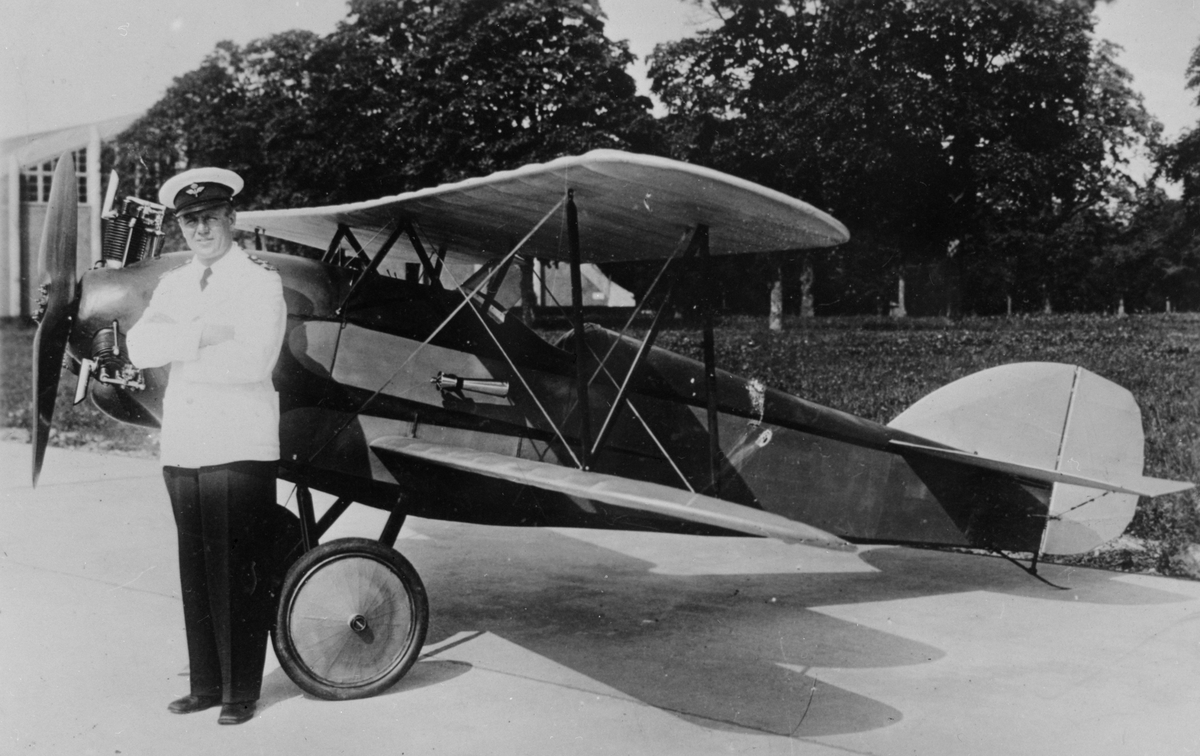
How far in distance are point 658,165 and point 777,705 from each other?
223 centimetres

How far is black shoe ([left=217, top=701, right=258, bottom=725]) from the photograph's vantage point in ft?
11.2

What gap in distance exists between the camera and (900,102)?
14531mm

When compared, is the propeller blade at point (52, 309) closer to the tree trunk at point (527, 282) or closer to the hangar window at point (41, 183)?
the tree trunk at point (527, 282)

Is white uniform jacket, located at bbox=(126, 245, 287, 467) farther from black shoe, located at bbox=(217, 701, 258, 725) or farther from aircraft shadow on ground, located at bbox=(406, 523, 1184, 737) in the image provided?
A: aircraft shadow on ground, located at bbox=(406, 523, 1184, 737)

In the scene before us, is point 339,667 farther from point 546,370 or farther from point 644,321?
point 644,321

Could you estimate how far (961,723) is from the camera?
365 cm

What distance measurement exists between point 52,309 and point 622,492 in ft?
8.41

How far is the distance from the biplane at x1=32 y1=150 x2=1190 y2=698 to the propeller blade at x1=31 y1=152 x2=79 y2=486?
1cm

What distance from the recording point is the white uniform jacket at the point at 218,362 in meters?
3.38

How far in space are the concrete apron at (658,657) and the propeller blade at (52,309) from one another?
1106mm

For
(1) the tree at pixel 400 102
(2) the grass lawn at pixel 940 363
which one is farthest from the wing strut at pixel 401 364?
(1) the tree at pixel 400 102

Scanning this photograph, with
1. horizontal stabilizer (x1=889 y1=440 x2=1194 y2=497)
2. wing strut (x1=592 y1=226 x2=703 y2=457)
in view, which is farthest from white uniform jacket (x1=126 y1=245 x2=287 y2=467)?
horizontal stabilizer (x1=889 y1=440 x2=1194 y2=497)

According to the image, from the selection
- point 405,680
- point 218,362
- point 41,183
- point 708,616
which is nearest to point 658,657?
point 708,616

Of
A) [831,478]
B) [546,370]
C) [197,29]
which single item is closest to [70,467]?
[197,29]
